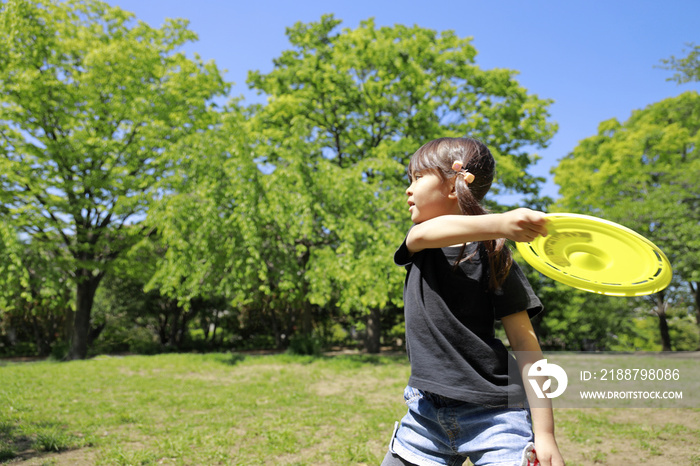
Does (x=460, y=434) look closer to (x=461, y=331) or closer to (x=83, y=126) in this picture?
(x=461, y=331)

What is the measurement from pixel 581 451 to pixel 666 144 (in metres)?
19.0

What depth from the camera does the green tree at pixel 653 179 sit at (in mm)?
15883

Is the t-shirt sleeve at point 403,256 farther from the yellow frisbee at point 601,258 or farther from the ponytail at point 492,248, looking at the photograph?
the yellow frisbee at point 601,258

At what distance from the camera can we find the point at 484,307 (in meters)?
1.76

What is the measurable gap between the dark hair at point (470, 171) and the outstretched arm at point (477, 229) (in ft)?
0.52

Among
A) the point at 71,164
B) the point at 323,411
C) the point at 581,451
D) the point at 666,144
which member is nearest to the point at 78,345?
the point at 71,164

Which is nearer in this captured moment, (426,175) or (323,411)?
(426,175)

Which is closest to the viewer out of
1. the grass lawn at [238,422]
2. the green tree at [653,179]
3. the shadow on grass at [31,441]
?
the shadow on grass at [31,441]

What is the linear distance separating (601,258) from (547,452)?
73 cm

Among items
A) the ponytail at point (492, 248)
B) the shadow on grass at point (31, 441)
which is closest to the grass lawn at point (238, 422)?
the shadow on grass at point (31, 441)

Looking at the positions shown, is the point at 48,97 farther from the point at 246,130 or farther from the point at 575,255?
the point at 575,255

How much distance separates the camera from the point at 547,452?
1.57 m

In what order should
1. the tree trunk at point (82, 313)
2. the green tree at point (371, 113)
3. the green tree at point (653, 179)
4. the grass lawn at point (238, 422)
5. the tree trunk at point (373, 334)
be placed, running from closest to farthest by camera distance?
the grass lawn at point (238, 422), the green tree at point (371, 113), the tree trunk at point (82, 313), the green tree at point (653, 179), the tree trunk at point (373, 334)

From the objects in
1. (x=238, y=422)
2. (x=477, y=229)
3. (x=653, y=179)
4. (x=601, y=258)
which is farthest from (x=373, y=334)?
(x=477, y=229)
